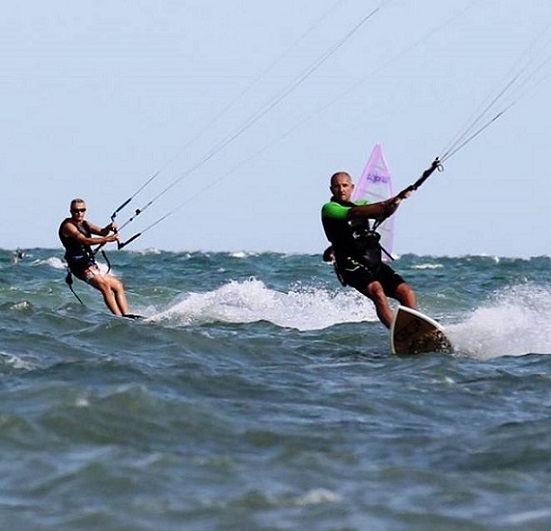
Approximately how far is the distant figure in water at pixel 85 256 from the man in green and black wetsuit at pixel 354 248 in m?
4.50

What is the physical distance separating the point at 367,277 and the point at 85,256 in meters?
5.06

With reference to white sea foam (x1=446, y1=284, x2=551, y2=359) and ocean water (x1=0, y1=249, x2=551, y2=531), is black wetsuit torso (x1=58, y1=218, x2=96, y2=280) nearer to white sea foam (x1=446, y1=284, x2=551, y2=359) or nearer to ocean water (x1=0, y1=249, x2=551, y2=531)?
ocean water (x1=0, y1=249, x2=551, y2=531)

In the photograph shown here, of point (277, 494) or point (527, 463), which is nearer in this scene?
point (277, 494)

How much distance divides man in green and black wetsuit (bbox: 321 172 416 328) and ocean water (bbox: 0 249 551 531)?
0.60 m

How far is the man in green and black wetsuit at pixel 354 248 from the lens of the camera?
11.5 meters

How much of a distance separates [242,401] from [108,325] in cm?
440

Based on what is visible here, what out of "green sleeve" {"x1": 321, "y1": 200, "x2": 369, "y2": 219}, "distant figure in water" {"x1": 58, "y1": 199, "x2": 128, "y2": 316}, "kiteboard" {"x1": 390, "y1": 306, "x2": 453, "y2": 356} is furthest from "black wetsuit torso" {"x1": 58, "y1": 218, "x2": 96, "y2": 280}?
"kiteboard" {"x1": 390, "y1": 306, "x2": 453, "y2": 356}

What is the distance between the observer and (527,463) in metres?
6.66

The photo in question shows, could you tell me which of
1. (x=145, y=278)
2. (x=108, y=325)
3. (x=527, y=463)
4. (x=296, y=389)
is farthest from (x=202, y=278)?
(x=527, y=463)

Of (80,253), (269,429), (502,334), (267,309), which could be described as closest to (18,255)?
(80,253)

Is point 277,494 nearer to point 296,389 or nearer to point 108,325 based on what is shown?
point 296,389

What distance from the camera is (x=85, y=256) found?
15.6 metres

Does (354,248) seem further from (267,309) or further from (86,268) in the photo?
(267,309)

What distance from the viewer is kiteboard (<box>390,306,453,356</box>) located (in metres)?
11.5
